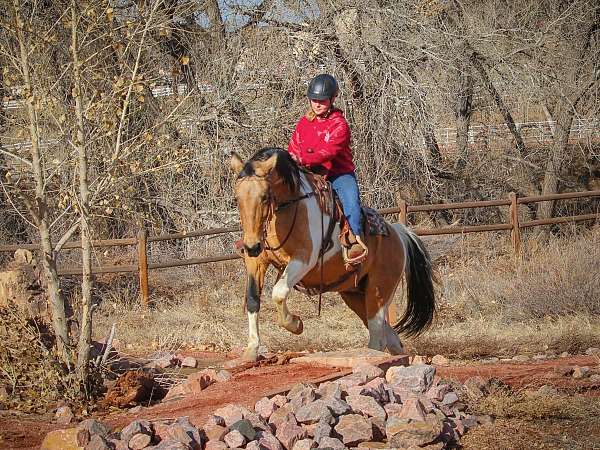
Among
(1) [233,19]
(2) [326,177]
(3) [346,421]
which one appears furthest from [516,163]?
(3) [346,421]

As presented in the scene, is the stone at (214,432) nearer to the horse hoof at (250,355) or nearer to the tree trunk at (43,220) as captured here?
the horse hoof at (250,355)

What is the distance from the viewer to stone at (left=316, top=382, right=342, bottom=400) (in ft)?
19.7

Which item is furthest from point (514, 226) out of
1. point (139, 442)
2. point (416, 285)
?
point (139, 442)

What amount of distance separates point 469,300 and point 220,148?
18.7ft

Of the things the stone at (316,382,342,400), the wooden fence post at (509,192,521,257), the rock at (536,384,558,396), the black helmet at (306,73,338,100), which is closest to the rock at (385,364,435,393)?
the stone at (316,382,342,400)

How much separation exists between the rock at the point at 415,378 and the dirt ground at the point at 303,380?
24.3 inches

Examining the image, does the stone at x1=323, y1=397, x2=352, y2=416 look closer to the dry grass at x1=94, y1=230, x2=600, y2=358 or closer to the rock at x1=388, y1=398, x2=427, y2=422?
the rock at x1=388, y1=398, x2=427, y2=422

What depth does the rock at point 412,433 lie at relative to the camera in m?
5.35

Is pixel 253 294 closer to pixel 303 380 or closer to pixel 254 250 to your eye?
pixel 254 250

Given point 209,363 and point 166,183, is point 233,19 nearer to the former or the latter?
point 166,183

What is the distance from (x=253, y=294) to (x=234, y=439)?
237 centimetres

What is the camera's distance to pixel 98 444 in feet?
17.3

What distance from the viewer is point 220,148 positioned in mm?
16344

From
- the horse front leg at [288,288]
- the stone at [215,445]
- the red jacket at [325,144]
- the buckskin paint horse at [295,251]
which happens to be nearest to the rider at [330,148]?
the red jacket at [325,144]
